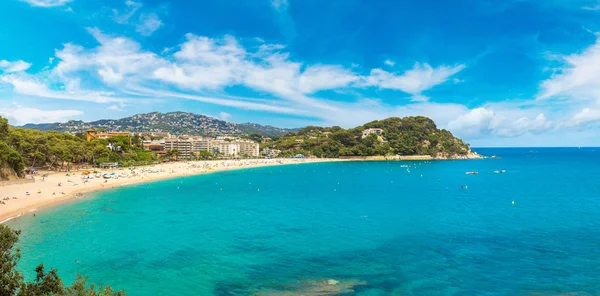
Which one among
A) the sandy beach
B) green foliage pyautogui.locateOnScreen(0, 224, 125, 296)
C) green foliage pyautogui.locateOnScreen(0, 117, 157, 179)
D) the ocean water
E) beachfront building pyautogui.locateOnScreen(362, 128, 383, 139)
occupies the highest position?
beachfront building pyautogui.locateOnScreen(362, 128, 383, 139)

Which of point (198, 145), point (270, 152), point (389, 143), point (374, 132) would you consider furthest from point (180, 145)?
point (389, 143)

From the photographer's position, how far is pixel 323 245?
71.2 ft

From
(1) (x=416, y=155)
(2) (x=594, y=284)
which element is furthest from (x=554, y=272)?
(1) (x=416, y=155)

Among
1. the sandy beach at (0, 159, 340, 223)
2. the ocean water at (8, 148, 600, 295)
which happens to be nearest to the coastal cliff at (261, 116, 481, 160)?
the sandy beach at (0, 159, 340, 223)

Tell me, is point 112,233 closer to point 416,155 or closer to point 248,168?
point 248,168

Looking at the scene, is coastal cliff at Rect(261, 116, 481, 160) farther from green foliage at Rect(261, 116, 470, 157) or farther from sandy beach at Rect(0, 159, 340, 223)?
sandy beach at Rect(0, 159, 340, 223)

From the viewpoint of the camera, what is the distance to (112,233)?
24641 mm

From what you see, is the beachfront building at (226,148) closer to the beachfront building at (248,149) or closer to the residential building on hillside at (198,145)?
the beachfront building at (248,149)

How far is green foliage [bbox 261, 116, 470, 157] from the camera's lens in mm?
141875

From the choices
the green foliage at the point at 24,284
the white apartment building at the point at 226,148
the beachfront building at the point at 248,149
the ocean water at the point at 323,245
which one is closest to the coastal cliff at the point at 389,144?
the beachfront building at the point at 248,149

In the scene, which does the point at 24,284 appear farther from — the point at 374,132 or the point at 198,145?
the point at 374,132

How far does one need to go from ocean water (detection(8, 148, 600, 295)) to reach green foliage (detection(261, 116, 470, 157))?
333ft

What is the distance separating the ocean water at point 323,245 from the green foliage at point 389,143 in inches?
3994

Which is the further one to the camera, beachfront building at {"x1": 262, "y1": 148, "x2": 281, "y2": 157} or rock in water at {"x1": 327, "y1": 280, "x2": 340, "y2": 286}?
beachfront building at {"x1": 262, "y1": 148, "x2": 281, "y2": 157}
